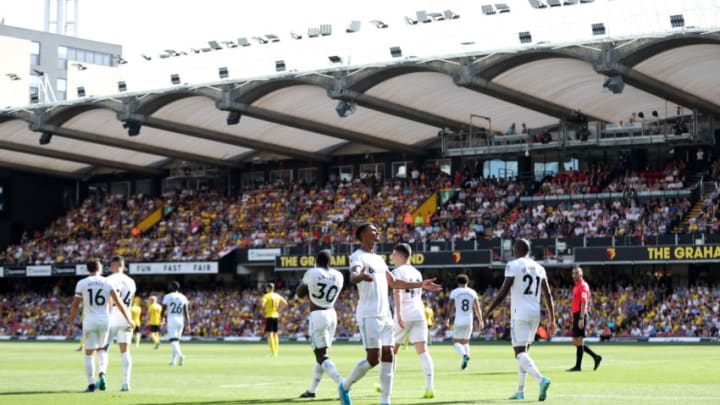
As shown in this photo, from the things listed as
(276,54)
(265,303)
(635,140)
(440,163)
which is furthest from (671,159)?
(265,303)

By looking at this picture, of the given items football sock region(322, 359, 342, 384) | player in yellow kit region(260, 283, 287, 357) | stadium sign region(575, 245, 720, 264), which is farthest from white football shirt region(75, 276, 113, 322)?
stadium sign region(575, 245, 720, 264)

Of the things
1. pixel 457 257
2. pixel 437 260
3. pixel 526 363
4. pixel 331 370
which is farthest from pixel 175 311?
pixel 437 260

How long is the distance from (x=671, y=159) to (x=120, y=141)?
96.6 ft

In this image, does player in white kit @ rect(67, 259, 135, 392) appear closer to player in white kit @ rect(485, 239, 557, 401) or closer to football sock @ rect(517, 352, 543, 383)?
player in white kit @ rect(485, 239, 557, 401)

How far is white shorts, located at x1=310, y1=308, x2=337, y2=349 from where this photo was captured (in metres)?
16.4

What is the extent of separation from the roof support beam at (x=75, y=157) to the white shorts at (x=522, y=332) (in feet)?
183

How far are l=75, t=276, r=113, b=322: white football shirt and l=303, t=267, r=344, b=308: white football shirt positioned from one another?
394 centimetres

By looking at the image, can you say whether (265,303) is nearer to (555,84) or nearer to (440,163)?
(555,84)

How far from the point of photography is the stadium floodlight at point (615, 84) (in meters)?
45.1

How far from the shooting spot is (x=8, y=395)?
59.5ft

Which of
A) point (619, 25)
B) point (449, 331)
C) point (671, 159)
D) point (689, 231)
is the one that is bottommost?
point (449, 331)

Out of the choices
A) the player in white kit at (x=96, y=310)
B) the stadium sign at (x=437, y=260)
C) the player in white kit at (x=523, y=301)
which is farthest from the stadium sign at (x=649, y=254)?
the player in white kit at (x=96, y=310)

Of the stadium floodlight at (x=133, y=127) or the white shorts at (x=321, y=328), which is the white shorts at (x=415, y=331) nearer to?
the white shorts at (x=321, y=328)

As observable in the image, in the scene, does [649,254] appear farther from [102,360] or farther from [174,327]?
[102,360]
